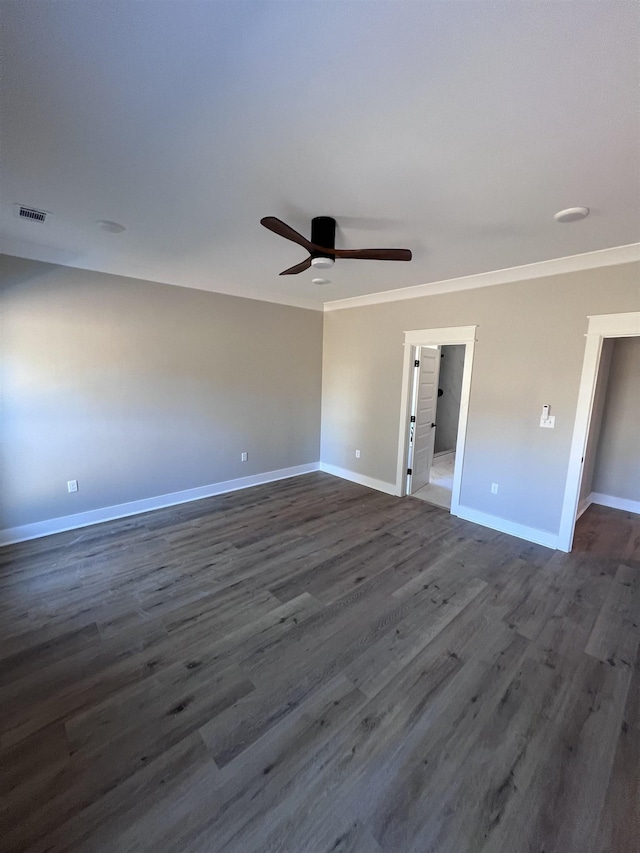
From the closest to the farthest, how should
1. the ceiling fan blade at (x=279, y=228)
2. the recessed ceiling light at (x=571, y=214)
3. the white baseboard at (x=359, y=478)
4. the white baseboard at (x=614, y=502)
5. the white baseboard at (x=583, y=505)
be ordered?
the ceiling fan blade at (x=279, y=228) < the recessed ceiling light at (x=571, y=214) < the white baseboard at (x=583, y=505) < the white baseboard at (x=614, y=502) < the white baseboard at (x=359, y=478)

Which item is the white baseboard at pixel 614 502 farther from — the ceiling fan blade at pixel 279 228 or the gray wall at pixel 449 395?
the ceiling fan blade at pixel 279 228

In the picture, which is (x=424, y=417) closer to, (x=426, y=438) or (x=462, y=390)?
(x=426, y=438)

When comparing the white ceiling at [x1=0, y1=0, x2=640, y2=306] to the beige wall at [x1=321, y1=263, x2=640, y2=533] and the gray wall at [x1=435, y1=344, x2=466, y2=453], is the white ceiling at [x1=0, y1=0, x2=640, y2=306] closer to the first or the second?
the beige wall at [x1=321, y1=263, x2=640, y2=533]

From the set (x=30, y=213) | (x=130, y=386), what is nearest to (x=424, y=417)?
(x=130, y=386)

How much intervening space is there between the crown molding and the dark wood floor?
2676 millimetres

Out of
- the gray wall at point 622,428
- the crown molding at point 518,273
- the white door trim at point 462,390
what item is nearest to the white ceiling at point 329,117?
the crown molding at point 518,273

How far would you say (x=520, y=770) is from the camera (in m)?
1.51

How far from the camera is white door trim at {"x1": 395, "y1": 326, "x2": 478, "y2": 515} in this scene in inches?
152

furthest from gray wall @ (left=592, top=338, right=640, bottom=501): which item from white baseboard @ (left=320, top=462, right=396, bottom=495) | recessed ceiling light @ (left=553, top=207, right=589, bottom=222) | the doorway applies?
recessed ceiling light @ (left=553, top=207, right=589, bottom=222)

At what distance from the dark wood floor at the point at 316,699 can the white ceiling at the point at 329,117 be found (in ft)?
9.06

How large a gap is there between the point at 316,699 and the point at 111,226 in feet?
11.4

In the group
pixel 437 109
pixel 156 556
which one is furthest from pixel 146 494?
pixel 437 109

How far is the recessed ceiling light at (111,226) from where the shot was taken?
2534 millimetres

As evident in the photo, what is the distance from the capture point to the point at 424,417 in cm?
495
